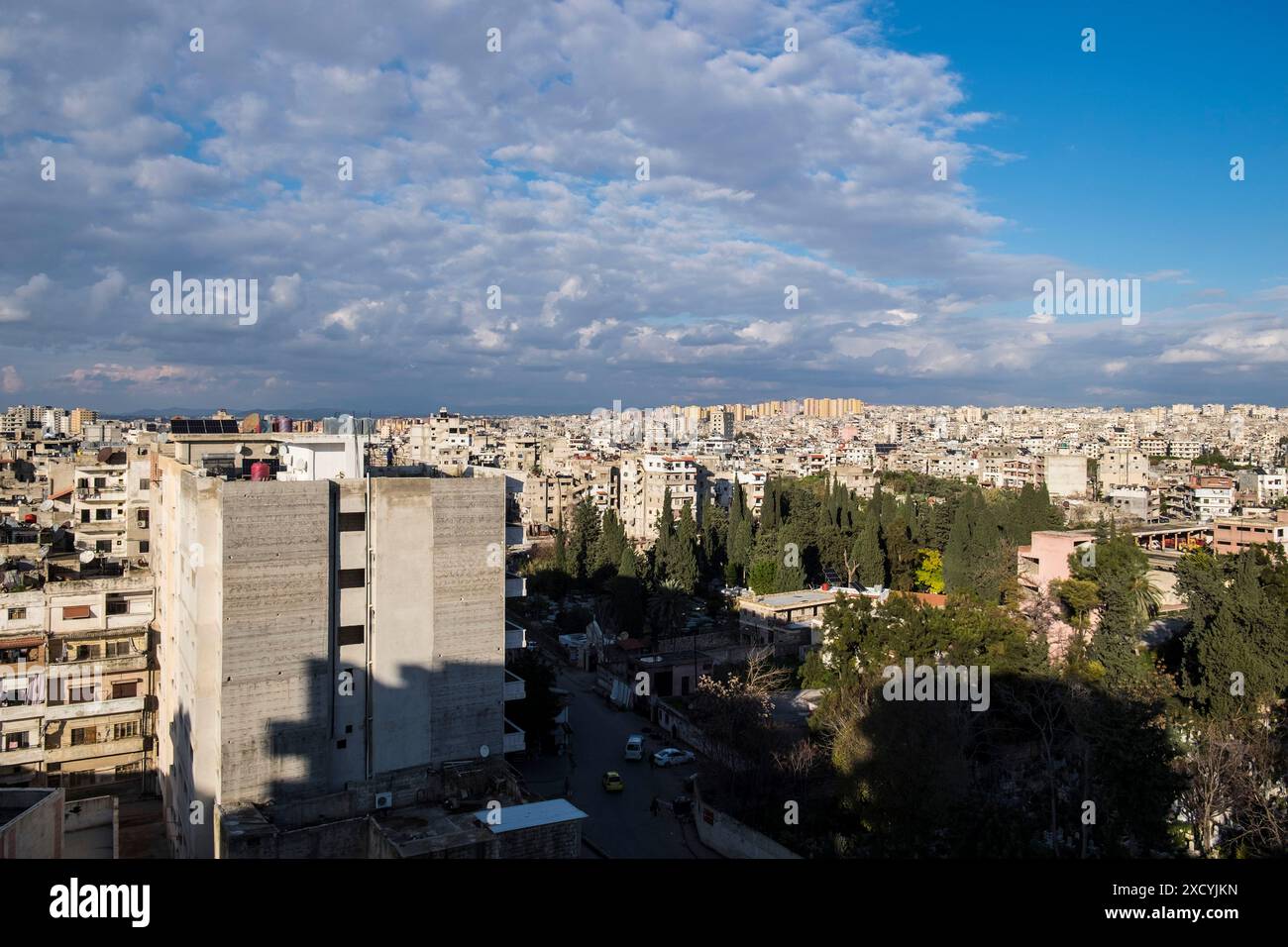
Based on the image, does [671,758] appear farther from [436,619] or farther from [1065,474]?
[1065,474]

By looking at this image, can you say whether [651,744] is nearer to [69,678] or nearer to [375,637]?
[375,637]

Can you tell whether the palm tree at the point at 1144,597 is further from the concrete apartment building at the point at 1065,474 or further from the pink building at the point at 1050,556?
the concrete apartment building at the point at 1065,474

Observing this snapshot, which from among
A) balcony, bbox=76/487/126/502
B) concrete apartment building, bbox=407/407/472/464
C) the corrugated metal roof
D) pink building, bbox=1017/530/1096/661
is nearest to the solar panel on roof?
balcony, bbox=76/487/126/502

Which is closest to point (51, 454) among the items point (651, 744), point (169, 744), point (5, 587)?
point (5, 587)

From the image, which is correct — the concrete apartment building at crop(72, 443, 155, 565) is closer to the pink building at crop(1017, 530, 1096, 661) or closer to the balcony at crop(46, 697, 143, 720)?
the balcony at crop(46, 697, 143, 720)

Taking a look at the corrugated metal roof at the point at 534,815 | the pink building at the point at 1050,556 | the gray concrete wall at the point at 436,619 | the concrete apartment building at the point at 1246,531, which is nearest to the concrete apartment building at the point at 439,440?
the pink building at the point at 1050,556
